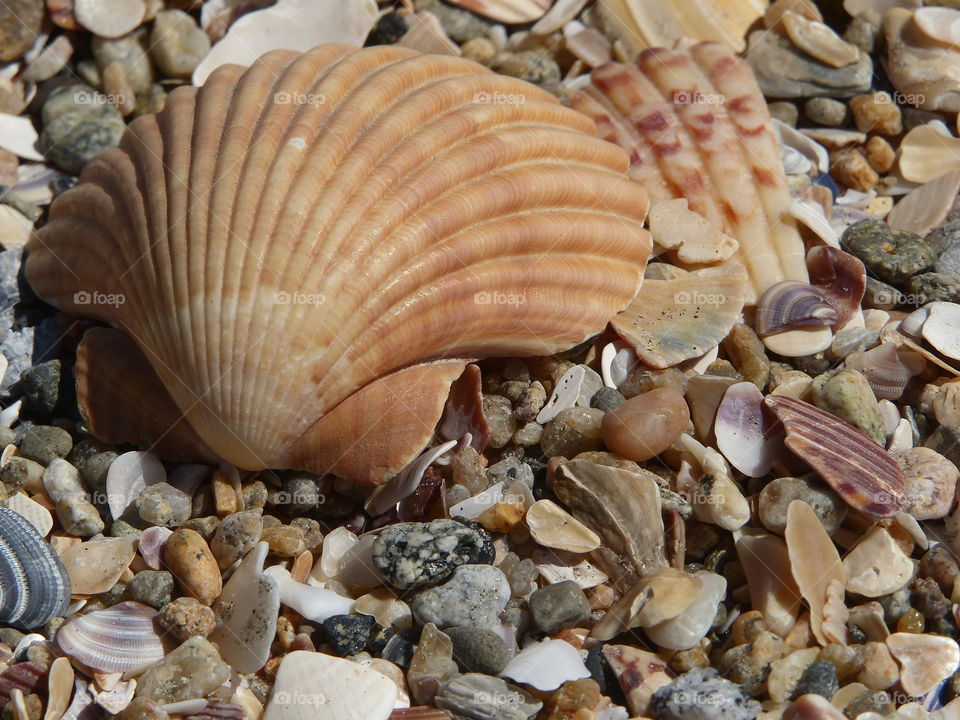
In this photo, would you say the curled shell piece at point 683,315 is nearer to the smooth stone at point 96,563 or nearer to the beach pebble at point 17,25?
the smooth stone at point 96,563

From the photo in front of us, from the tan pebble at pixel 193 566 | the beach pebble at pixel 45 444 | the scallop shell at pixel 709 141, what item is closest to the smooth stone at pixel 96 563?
the tan pebble at pixel 193 566

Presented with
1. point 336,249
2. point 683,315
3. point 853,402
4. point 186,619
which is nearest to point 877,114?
point 683,315

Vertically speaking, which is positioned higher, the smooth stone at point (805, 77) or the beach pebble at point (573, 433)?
the smooth stone at point (805, 77)
